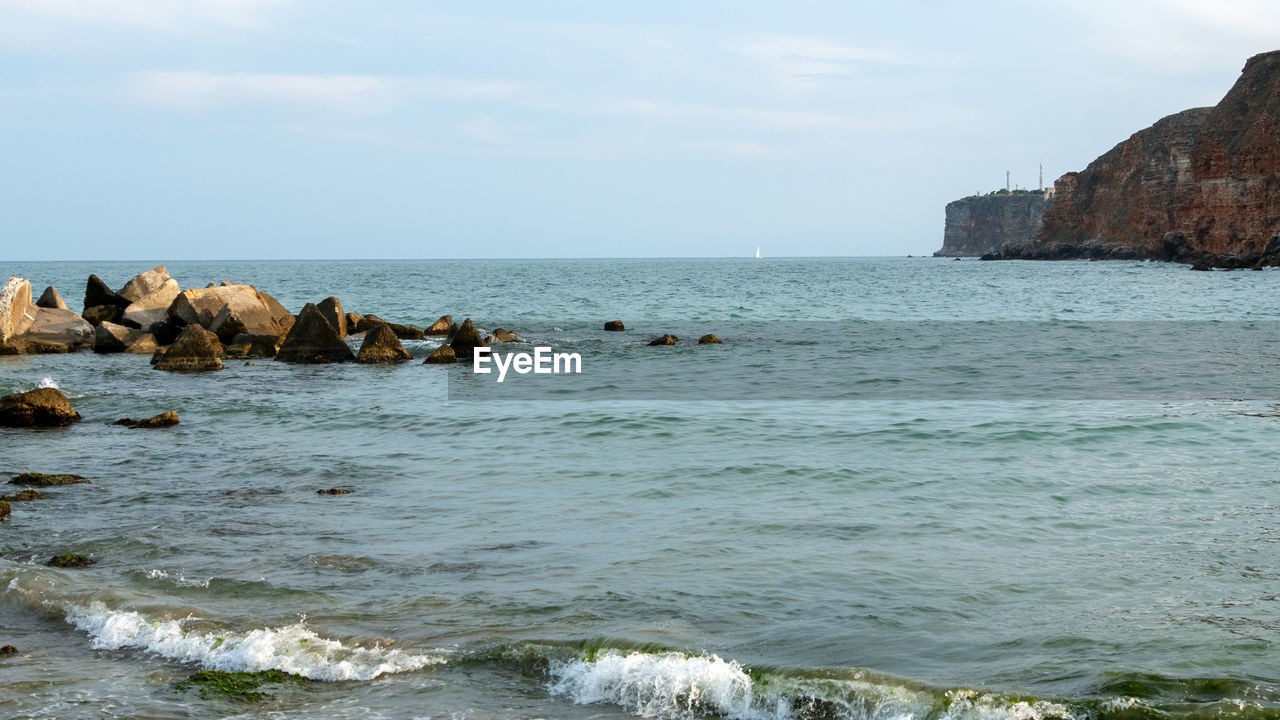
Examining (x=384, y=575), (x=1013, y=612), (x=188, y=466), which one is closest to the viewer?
(x=1013, y=612)

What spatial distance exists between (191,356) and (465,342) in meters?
6.74

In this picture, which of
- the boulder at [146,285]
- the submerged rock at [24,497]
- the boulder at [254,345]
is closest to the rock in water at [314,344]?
the boulder at [254,345]

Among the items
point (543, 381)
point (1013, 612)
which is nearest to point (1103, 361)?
point (543, 381)

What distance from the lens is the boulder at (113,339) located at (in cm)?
2864

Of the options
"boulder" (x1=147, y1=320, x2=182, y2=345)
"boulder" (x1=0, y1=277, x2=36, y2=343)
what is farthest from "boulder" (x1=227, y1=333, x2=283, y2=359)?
"boulder" (x1=0, y1=277, x2=36, y2=343)

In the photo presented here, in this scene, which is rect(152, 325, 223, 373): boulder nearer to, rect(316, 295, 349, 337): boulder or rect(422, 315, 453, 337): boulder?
rect(316, 295, 349, 337): boulder

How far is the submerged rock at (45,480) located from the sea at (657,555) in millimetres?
387

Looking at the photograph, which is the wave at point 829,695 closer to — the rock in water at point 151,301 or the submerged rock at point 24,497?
the submerged rock at point 24,497

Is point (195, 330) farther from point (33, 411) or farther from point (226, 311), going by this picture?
point (33, 411)

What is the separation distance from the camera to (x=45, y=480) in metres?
12.2

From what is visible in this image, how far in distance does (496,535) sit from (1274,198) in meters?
95.8

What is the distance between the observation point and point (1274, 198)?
87.2 meters

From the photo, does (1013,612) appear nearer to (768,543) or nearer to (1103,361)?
(768,543)

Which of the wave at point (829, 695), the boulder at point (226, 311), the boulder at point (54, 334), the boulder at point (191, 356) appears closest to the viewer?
the wave at point (829, 695)
